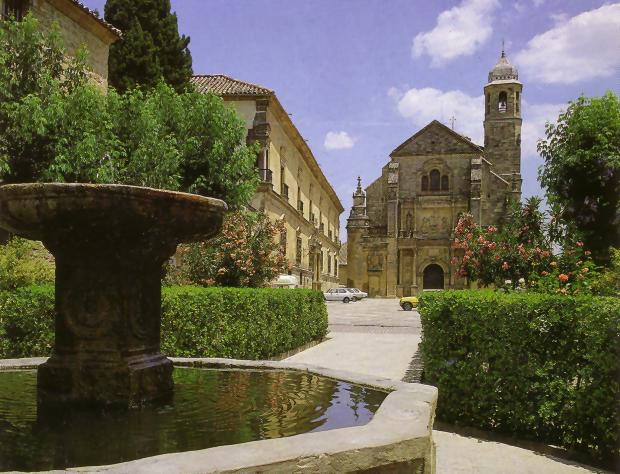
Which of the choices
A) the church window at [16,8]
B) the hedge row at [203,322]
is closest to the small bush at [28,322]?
the hedge row at [203,322]

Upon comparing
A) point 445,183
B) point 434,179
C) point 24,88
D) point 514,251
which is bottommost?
point 514,251

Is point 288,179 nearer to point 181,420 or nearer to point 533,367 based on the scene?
point 533,367

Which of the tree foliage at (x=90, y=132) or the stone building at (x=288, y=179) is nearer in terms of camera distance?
the tree foliage at (x=90, y=132)

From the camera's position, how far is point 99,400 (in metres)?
3.77

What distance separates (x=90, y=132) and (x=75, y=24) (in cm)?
559

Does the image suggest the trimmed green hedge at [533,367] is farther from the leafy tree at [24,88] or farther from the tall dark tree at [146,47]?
the tall dark tree at [146,47]

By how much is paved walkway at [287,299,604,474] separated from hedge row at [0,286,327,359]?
106cm

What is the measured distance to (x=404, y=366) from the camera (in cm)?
1134

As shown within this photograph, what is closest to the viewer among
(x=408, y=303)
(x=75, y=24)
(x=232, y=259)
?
(x=232, y=259)

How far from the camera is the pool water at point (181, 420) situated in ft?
10.2

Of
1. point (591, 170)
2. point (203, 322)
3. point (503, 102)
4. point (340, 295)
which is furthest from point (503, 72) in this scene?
point (203, 322)

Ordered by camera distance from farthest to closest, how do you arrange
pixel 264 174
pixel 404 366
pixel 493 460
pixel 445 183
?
1. pixel 445 183
2. pixel 264 174
3. pixel 404 366
4. pixel 493 460

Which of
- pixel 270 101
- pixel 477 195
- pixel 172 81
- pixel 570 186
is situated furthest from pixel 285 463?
pixel 477 195

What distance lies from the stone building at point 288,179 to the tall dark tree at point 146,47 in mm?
1313
